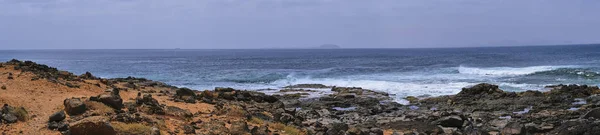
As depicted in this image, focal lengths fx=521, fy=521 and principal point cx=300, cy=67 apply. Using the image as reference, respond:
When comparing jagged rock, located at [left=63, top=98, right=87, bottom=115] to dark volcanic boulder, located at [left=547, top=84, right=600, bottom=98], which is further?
dark volcanic boulder, located at [left=547, top=84, right=600, bottom=98]

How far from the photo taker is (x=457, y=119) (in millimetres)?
19641

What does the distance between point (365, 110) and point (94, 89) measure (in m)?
12.3

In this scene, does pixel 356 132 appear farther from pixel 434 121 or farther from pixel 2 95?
pixel 2 95

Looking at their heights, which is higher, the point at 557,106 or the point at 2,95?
the point at 2,95

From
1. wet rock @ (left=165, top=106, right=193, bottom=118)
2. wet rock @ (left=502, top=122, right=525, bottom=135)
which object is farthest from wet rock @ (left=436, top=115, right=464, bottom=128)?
wet rock @ (left=165, top=106, right=193, bottom=118)

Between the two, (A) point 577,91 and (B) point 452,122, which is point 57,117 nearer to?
(B) point 452,122

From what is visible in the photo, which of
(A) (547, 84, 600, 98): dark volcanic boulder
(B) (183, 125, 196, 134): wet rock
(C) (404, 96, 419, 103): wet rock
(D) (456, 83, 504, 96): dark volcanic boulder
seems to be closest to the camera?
(B) (183, 125, 196, 134): wet rock

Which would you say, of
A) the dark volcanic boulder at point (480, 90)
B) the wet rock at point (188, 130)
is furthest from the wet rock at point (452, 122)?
the dark volcanic boulder at point (480, 90)

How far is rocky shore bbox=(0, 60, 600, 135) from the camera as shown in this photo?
12.9 metres

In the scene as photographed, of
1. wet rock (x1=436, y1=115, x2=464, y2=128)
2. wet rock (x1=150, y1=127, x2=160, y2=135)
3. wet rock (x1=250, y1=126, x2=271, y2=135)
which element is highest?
wet rock (x1=150, y1=127, x2=160, y2=135)

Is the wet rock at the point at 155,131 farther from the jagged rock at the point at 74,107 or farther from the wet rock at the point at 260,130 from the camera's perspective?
the wet rock at the point at 260,130

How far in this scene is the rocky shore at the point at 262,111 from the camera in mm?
12877

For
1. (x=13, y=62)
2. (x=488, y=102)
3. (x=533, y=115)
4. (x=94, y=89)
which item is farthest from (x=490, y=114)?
(x=13, y=62)

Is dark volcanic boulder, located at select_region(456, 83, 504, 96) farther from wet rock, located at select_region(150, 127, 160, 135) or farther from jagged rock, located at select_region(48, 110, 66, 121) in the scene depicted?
jagged rock, located at select_region(48, 110, 66, 121)
